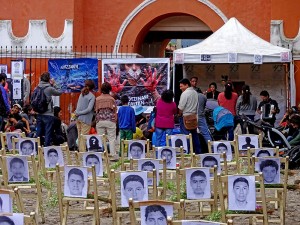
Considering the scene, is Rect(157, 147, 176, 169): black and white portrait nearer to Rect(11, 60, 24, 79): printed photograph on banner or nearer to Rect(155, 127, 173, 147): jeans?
Rect(155, 127, 173, 147): jeans

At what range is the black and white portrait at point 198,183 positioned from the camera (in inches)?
396

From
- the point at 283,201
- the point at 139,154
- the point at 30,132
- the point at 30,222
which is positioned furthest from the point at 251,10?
the point at 30,222

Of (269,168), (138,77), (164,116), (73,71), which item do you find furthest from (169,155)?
(73,71)

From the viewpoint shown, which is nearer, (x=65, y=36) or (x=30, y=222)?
(x=30, y=222)

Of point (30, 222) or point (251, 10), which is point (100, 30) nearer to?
point (251, 10)

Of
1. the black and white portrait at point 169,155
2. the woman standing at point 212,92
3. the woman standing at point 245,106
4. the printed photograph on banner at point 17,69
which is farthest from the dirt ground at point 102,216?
the printed photograph on banner at point 17,69

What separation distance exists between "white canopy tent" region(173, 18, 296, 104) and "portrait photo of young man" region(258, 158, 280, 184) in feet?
35.8

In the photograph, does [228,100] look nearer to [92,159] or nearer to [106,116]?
[106,116]

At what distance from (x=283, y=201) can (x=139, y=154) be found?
316cm

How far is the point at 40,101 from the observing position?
18.8 meters

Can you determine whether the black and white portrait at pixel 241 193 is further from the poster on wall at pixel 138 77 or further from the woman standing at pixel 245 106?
the poster on wall at pixel 138 77

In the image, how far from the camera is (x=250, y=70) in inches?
974

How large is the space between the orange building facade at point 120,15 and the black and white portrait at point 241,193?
17431mm

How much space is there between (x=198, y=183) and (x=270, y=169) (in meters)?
1.31
